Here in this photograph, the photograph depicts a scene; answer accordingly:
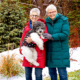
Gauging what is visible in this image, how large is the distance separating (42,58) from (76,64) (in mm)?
3235

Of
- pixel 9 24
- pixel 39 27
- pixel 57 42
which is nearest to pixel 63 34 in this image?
pixel 57 42

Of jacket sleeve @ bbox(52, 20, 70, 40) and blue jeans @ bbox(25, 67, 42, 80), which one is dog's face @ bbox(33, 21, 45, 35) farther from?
blue jeans @ bbox(25, 67, 42, 80)

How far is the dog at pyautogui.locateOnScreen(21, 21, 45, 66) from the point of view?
2268 mm

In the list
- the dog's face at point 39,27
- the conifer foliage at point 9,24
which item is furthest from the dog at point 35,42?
the conifer foliage at point 9,24

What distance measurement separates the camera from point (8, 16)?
726 cm

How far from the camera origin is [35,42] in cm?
230

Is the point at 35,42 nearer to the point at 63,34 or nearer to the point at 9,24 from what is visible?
the point at 63,34

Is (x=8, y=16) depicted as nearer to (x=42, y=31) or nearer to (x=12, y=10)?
(x=12, y=10)

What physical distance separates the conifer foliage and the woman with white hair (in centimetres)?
486

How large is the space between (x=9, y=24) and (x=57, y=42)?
17.9ft

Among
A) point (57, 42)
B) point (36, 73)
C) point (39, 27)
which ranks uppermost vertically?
point (39, 27)

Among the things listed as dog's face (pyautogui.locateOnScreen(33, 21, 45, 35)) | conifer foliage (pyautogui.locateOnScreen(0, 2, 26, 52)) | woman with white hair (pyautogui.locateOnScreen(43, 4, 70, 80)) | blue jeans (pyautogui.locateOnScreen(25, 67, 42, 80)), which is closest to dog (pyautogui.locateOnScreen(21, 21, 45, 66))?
dog's face (pyautogui.locateOnScreen(33, 21, 45, 35))

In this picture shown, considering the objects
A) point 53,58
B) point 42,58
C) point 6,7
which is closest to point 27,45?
point 42,58

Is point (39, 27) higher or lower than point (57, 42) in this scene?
higher
